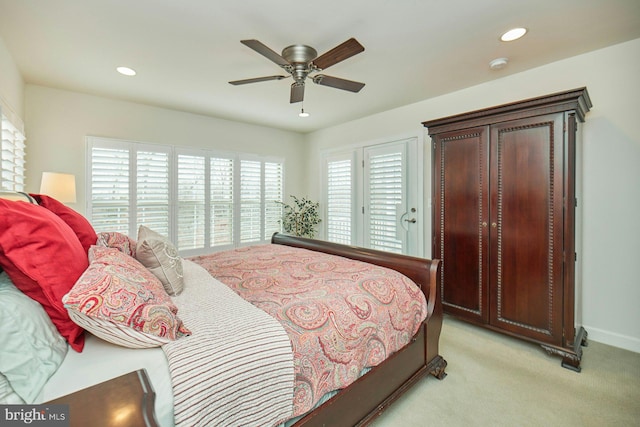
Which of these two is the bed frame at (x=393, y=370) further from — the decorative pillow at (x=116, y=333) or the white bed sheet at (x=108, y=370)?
the decorative pillow at (x=116, y=333)

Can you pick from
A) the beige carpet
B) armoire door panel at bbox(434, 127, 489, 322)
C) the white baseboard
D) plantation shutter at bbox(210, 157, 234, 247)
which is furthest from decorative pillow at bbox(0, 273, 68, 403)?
the white baseboard

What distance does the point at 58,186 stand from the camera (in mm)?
2686

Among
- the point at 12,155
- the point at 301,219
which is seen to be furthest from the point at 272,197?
the point at 12,155

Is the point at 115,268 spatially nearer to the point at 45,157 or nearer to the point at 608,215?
the point at 45,157

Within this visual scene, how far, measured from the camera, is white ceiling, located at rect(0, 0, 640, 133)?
1.87 m

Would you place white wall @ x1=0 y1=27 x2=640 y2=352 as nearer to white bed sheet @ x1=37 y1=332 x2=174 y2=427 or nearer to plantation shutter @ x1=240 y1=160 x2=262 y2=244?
plantation shutter @ x1=240 y1=160 x2=262 y2=244

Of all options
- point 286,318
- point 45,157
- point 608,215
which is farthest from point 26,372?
point 608,215

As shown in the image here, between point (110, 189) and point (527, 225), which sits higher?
point (110, 189)

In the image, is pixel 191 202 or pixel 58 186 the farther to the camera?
pixel 191 202

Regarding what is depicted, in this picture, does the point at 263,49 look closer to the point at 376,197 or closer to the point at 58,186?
the point at 58,186

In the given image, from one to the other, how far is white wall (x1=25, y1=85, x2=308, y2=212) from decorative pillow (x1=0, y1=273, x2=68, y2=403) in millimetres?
3127

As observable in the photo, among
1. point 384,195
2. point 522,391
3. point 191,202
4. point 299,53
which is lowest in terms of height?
point 522,391

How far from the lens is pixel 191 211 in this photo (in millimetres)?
4137

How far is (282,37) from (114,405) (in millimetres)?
2411
